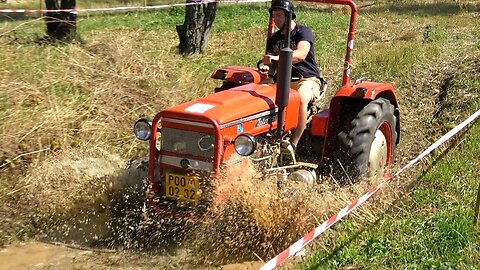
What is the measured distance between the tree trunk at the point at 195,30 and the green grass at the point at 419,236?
7.42 m

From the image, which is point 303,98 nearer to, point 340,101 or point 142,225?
point 340,101

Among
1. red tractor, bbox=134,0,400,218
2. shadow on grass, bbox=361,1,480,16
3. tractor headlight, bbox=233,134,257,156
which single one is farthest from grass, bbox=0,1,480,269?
shadow on grass, bbox=361,1,480,16

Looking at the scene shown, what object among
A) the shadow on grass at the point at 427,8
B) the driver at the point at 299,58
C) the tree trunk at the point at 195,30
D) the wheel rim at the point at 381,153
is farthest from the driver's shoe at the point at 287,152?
the shadow on grass at the point at 427,8

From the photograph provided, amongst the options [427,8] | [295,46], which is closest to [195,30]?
[295,46]

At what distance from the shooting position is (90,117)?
7.57 meters

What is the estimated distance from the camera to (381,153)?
649 cm

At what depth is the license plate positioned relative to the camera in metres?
5.14

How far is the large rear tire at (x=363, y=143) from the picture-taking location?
595 cm

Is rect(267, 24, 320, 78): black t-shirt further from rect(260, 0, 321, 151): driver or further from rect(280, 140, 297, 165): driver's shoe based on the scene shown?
rect(280, 140, 297, 165): driver's shoe

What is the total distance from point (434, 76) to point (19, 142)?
21.4 feet

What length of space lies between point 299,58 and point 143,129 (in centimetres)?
155

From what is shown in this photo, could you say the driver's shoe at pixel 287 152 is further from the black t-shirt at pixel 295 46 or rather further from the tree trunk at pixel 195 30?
the tree trunk at pixel 195 30

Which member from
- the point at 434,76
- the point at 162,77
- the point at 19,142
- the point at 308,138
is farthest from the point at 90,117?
the point at 434,76

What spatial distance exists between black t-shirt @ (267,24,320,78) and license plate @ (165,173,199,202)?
163 centimetres
